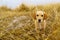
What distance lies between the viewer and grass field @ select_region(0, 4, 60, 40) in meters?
5.01

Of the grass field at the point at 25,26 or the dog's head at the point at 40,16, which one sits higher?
the dog's head at the point at 40,16

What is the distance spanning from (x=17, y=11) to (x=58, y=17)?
1.43 meters

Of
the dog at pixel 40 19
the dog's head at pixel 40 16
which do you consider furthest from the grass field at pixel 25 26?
the dog's head at pixel 40 16

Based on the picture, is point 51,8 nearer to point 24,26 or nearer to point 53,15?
point 53,15

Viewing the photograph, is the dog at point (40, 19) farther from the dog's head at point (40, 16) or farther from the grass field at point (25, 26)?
the grass field at point (25, 26)

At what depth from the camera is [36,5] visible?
20.8ft

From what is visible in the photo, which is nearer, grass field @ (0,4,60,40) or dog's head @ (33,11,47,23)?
dog's head @ (33,11,47,23)

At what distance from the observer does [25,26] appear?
530 cm

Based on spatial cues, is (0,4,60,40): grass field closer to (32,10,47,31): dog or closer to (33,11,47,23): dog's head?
(32,10,47,31): dog

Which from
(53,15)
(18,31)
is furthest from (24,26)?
(53,15)

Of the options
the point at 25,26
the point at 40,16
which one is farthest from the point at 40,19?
the point at 25,26

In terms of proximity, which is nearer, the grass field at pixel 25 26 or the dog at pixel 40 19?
the dog at pixel 40 19

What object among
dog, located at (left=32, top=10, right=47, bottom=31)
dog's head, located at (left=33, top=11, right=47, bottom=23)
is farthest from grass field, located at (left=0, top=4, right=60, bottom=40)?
dog's head, located at (left=33, top=11, right=47, bottom=23)

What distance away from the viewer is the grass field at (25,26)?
197 inches
